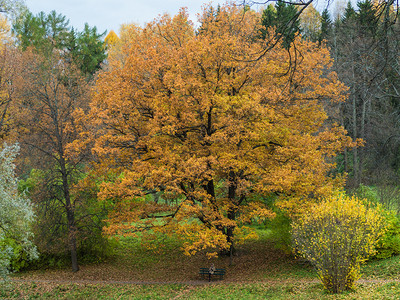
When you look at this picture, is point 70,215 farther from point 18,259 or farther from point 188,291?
point 188,291

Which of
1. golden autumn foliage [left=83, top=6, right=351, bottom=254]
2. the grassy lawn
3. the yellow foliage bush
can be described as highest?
golden autumn foliage [left=83, top=6, right=351, bottom=254]

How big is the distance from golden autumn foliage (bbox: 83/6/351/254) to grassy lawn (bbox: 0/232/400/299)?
5.83ft

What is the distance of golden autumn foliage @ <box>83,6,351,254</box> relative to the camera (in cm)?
1421

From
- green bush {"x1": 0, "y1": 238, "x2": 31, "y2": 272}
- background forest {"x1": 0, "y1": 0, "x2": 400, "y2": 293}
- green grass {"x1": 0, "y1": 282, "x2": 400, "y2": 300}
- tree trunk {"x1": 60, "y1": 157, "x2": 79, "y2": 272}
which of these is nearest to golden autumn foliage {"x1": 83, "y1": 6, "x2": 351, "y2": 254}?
background forest {"x1": 0, "y1": 0, "x2": 400, "y2": 293}

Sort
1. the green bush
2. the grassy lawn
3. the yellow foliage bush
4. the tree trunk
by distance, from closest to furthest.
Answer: the yellow foliage bush < the grassy lawn < the green bush < the tree trunk

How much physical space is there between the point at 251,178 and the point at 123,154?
18.8ft

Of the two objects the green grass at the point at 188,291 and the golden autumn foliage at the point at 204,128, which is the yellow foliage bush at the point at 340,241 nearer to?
the green grass at the point at 188,291

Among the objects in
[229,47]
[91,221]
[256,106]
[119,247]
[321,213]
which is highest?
[229,47]

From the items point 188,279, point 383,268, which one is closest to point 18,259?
point 188,279

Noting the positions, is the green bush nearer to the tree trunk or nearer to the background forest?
the background forest

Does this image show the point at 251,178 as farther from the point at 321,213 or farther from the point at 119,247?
the point at 119,247

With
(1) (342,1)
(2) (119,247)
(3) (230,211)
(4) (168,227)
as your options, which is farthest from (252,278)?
(1) (342,1)

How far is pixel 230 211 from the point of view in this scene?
16672 mm

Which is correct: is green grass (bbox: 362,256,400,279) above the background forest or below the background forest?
below
